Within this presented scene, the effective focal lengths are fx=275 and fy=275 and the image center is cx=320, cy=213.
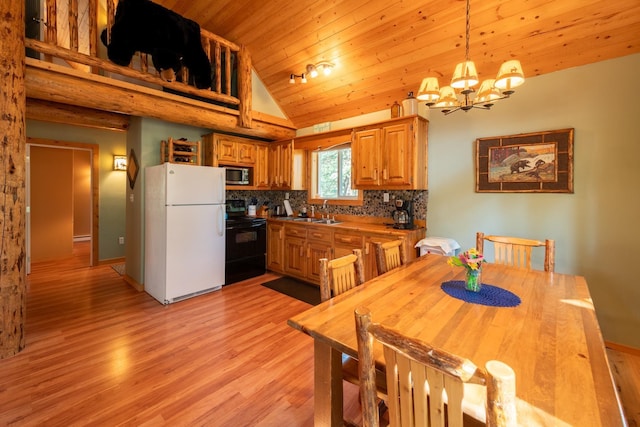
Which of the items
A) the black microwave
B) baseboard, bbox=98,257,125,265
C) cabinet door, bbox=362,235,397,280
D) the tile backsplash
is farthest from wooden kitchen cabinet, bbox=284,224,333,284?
baseboard, bbox=98,257,125,265

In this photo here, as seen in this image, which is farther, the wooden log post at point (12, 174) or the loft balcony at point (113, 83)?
the loft balcony at point (113, 83)

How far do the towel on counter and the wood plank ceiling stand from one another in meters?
1.76

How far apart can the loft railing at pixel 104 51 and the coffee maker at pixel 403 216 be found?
237 centimetres

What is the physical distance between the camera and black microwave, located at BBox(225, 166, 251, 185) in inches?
166

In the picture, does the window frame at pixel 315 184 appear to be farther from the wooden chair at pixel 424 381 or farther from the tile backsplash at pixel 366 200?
the wooden chair at pixel 424 381

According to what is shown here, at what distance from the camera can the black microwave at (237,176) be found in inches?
166

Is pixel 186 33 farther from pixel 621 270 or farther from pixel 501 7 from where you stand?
pixel 621 270

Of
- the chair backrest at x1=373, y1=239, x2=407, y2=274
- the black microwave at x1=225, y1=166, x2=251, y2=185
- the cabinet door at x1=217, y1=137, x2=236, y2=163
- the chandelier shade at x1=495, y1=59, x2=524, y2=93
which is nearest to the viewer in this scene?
the chandelier shade at x1=495, y1=59, x2=524, y2=93

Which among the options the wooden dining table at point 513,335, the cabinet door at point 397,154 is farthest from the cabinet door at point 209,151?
the wooden dining table at point 513,335

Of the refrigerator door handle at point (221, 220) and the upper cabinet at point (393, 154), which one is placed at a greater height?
the upper cabinet at point (393, 154)

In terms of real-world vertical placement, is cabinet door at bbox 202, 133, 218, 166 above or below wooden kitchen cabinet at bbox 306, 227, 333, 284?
above

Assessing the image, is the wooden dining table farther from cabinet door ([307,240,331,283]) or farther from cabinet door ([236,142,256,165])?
cabinet door ([236,142,256,165])

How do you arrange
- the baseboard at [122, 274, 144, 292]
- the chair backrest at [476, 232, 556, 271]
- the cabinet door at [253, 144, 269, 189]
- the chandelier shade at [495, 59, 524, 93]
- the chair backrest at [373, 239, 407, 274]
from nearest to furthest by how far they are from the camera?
the chandelier shade at [495, 59, 524, 93] → the chair backrest at [373, 239, 407, 274] → the chair backrest at [476, 232, 556, 271] → the baseboard at [122, 274, 144, 292] → the cabinet door at [253, 144, 269, 189]

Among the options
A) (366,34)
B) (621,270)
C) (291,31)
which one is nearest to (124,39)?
(291,31)
